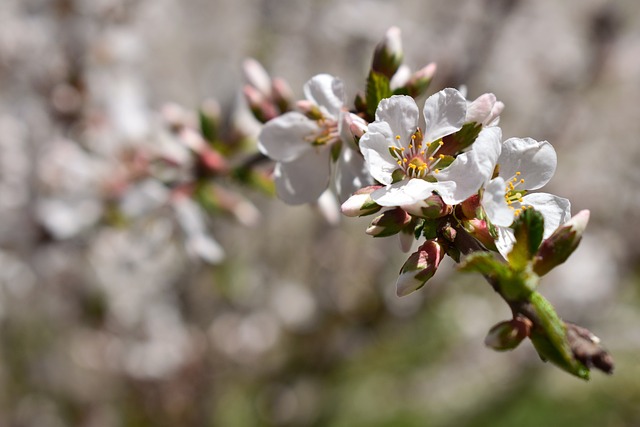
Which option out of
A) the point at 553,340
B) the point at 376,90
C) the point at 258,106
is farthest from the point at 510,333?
the point at 258,106

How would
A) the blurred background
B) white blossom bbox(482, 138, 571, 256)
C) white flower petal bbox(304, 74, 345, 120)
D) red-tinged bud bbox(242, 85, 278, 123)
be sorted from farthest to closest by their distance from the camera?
the blurred background → red-tinged bud bbox(242, 85, 278, 123) → white flower petal bbox(304, 74, 345, 120) → white blossom bbox(482, 138, 571, 256)

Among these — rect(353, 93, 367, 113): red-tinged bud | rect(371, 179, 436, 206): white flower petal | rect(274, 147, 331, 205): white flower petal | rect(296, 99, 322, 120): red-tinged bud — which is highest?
rect(353, 93, 367, 113): red-tinged bud

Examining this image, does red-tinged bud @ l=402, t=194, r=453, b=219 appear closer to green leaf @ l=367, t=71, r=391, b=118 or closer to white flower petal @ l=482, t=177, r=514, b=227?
white flower petal @ l=482, t=177, r=514, b=227

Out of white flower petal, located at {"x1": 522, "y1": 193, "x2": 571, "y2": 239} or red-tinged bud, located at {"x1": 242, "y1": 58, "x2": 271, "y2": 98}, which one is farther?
red-tinged bud, located at {"x1": 242, "y1": 58, "x2": 271, "y2": 98}

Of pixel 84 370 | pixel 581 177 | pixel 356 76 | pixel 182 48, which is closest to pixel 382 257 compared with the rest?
pixel 356 76

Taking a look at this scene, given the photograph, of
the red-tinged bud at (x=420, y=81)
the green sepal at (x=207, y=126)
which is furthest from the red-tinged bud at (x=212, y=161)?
the red-tinged bud at (x=420, y=81)

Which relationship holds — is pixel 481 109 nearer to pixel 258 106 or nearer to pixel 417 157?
pixel 417 157

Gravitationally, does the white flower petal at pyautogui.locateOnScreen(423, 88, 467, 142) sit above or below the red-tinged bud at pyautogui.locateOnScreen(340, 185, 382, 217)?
above

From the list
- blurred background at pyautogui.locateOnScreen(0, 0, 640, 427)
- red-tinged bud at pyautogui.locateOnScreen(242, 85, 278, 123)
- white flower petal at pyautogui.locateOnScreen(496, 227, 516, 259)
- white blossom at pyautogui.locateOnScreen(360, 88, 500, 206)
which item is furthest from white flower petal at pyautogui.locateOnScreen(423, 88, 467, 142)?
blurred background at pyautogui.locateOnScreen(0, 0, 640, 427)
